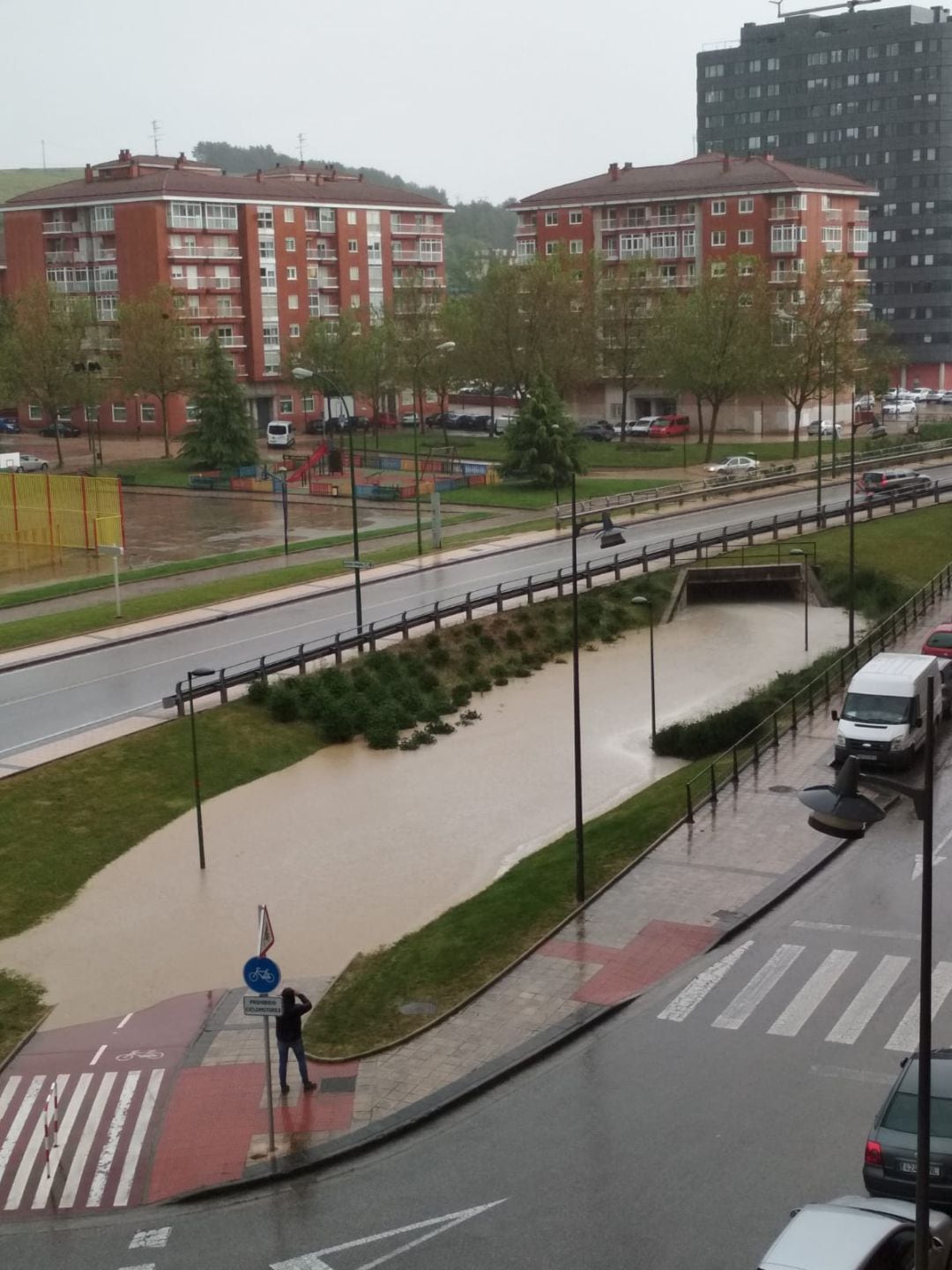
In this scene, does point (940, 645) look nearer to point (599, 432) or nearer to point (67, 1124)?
point (67, 1124)

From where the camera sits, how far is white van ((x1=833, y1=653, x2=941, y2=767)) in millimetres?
29781

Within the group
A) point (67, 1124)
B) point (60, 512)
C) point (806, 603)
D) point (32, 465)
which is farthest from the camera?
point (32, 465)

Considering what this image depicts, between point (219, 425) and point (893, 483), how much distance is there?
36430mm

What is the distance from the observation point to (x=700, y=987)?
2055 cm

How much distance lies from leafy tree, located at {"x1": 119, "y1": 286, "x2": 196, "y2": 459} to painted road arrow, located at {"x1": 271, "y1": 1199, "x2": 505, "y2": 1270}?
77.8m

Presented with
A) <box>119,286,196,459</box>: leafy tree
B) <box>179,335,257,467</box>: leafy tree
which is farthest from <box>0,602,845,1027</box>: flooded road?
<box>119,286,196,459</box>: leafy tree

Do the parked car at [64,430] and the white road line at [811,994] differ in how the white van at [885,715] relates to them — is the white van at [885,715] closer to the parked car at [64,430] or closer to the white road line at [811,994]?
the white road line at [811,994]

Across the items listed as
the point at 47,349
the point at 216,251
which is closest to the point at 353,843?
the point at 47,349

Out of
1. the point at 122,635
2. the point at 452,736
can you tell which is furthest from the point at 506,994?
the point at 122,635

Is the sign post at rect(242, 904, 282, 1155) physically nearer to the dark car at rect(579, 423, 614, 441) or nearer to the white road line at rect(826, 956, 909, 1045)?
the white road line at rect(826, 956, 909, 1045)

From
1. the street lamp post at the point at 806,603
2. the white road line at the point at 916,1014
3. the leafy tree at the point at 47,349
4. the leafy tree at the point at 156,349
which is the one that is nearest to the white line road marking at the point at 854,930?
the white road line at the point at 916,1014

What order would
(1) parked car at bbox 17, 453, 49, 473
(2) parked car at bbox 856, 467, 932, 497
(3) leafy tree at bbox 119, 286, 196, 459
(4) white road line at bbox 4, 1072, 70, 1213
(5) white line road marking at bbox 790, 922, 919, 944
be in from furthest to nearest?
(3) leafy tree at bbox 119, 286, 196, 459 < (1) parked car at bbox 17, 453, 49, 473 < (2) parked car at bbox 856, 467, 932, 497 < (5) white line road marking at bbox 790, 922, 919, 944 < (4) white road line at bbox 4, 1072, 70, 1213

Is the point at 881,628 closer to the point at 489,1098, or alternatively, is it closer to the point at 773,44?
the point at 489,1098

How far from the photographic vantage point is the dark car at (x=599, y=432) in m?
92.1
